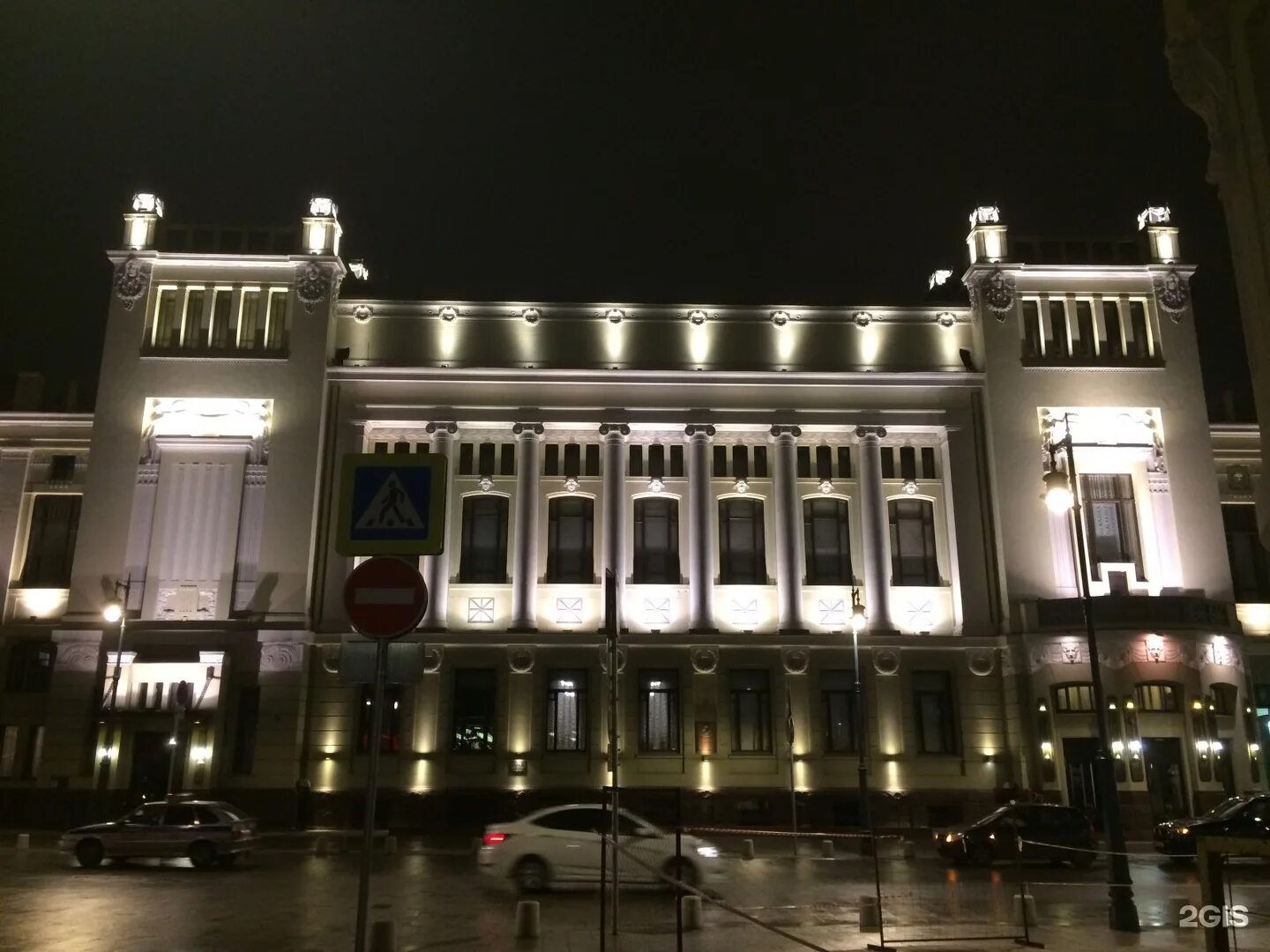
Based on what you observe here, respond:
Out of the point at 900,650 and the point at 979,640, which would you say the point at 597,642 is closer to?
the point at 900,650

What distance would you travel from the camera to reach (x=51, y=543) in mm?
40781

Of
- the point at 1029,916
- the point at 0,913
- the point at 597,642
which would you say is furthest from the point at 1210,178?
the point at 597,642

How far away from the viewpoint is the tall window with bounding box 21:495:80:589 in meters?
40.4

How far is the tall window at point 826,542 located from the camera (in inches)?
1535

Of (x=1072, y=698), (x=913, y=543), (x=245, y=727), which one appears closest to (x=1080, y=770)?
(x=1072, y=698)

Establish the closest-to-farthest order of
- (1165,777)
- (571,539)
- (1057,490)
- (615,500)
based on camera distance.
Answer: (1057,490)
(1165,777)
(615,500)
(571,539)

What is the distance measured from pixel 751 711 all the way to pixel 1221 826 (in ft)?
52.6

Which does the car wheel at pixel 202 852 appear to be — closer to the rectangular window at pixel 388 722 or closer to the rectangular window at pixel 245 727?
the rectangular window at pixel 245 727

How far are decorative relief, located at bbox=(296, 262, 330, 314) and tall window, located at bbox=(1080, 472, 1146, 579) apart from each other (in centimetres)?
2935

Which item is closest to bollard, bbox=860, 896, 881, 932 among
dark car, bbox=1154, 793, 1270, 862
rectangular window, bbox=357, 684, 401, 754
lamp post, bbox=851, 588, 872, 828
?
dark car, bbox=1154, 793, 1270, 862

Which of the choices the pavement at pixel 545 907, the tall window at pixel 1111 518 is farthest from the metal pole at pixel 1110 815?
the tall window at pixel 1111 518

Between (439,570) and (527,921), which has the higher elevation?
(439,570)

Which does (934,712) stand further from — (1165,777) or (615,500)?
(615,500)

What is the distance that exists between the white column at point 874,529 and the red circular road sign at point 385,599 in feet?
104
